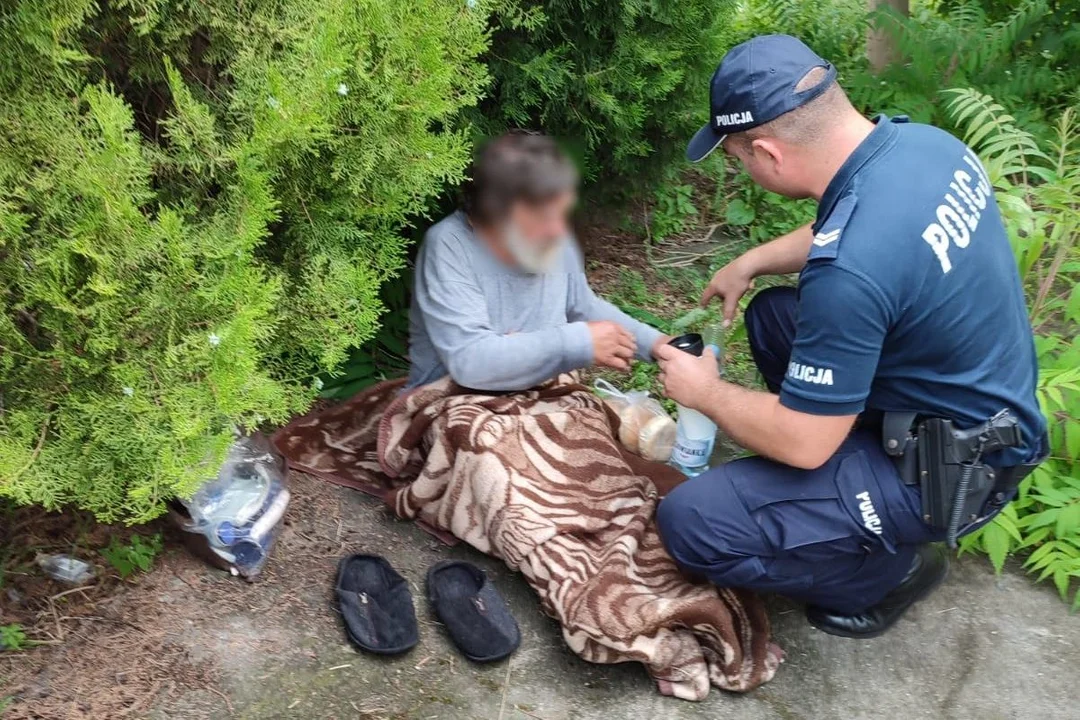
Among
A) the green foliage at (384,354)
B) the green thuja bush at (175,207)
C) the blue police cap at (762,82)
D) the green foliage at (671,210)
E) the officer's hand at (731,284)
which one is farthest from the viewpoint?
the green foliage at (671,210)

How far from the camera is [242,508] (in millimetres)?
2623

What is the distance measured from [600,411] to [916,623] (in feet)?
4.21

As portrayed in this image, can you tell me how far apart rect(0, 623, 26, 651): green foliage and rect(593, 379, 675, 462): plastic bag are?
2.05m

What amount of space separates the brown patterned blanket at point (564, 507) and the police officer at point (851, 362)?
162 millimetres

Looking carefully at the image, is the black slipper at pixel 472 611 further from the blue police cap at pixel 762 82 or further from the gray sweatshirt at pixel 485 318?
the blue police cap at pixel 762 82

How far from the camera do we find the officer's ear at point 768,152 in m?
2.48

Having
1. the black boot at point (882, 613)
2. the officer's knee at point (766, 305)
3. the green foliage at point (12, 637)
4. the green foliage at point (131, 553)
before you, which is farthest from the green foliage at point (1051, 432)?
the green foliage at point (12, 637)

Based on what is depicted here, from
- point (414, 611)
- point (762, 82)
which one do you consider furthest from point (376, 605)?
point (762, 82)

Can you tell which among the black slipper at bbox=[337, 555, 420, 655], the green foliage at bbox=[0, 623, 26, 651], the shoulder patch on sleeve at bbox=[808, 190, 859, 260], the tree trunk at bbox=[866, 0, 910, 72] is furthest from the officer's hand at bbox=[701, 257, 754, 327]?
the tree trunk at bbox=[866, 0, 910, 72]

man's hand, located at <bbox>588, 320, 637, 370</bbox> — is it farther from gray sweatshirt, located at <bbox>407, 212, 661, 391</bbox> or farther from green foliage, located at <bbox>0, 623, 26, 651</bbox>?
green foliage, located at <bbox>0, 623, 26, 651</bbox>

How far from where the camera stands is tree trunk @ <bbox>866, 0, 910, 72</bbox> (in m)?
5.71

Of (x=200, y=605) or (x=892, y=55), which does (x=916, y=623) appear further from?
(x=892, y=55)

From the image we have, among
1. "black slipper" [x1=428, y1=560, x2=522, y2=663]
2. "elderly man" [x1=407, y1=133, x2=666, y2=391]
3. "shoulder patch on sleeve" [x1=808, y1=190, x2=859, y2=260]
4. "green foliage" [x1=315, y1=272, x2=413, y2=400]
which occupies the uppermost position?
"shoulder patch on sleeve" [x1=808, y1=190, x2=859, y2=260]

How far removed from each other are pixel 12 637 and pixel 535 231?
74.4 inches
